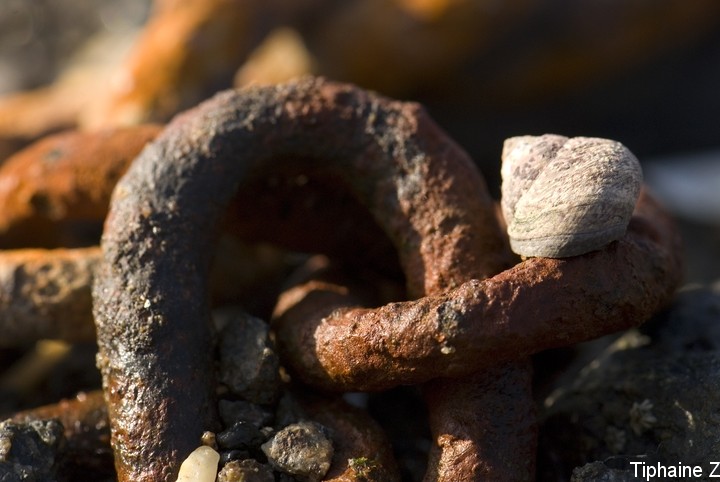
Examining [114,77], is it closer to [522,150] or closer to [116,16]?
[522,150]

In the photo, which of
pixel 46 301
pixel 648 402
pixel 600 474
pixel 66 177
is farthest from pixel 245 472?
pixel 66 177

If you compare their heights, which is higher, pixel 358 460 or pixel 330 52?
pixel 330 52

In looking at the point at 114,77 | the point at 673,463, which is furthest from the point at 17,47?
the point at 673,463

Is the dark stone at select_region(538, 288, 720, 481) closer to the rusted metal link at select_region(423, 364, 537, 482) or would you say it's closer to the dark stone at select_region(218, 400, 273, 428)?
the rusted metal link at select_region(423, 364, 537, 482)

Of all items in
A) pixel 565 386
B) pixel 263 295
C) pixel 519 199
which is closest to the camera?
pixel 519 199

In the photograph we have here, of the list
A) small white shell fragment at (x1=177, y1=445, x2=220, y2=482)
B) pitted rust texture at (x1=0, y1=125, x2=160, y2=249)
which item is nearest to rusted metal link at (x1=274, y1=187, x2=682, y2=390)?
small white shell fragment at (x1=177, y1=445, x2=220, y2=482)

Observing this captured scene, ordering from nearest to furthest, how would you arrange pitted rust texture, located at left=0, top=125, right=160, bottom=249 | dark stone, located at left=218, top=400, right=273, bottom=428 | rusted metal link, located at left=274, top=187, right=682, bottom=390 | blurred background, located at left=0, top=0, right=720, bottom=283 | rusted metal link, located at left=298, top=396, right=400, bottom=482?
rusted metal link, located at left=274, top=187, right=682, bottom=390 → rusted metal link, located at left=298, top=396, right=400, bottom=482 → dark stone, located at left=218, top=400, right=273, bottom=428 → pitted rust texture, located at left=0, top=125, right=160, bottom=249 → blurred background, located at left=0, top=0, right=720, bottom=283
